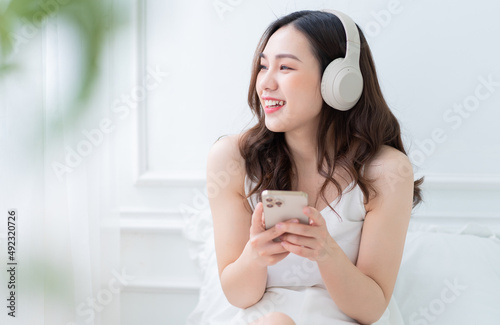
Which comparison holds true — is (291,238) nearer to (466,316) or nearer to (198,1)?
(466,316)

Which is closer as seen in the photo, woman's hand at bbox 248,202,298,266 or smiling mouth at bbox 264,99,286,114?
woman's hand at bbox 248,202,298,266

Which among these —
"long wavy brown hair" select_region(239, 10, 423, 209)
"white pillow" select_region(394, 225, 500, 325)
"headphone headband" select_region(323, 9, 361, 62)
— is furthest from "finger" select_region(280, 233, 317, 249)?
"white pillow" select_region(394, 225, 500, 325)

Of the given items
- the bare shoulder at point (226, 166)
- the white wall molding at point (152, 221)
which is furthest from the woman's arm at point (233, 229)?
the white wall molding at point (152, 221)

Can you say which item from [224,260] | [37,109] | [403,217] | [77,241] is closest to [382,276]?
[403,217]

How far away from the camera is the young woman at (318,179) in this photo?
105 cm

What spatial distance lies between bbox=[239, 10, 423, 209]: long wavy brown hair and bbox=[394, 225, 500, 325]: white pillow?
367 millimetres

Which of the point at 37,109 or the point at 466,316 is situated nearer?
the point at 37,109

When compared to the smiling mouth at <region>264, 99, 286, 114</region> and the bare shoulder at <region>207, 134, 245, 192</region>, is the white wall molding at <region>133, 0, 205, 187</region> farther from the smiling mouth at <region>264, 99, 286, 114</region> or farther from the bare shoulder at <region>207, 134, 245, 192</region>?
the smiling mouth at <region>264, 99, 286, 114</region>

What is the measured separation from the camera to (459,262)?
4.42ft

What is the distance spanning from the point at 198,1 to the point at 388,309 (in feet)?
3.84

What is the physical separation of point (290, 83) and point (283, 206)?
0.34 meters

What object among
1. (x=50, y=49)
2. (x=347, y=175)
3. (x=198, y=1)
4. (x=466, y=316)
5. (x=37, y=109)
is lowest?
(x=466, y=316)

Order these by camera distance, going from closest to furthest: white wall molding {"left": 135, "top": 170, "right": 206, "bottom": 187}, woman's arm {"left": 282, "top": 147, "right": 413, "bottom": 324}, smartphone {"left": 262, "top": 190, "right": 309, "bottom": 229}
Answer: smartphone {"left": 262, "top": 190, "right": 309, "bottom": 229}, woman's arm {"left": 282, "top": 147, "right": 413, "bottom": 324}, white wall molding {"left": 135, "top": 170, "right": 206, "bottom": 187}

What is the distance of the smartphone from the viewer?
820 millimetres
